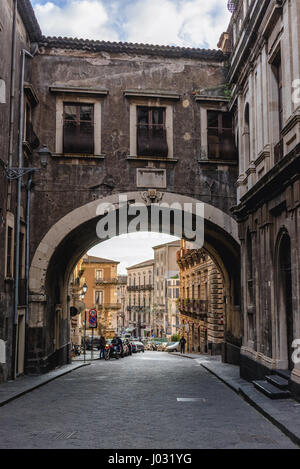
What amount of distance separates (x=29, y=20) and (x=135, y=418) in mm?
13178

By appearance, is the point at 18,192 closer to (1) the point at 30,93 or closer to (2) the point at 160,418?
(1) the point at 30,93

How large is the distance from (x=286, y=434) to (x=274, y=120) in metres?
7.79

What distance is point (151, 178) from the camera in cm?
1866

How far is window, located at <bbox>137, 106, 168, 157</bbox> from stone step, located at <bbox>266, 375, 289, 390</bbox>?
9.00 meters

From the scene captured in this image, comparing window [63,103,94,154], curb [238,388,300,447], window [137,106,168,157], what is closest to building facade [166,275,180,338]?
window [137,106,168,157]

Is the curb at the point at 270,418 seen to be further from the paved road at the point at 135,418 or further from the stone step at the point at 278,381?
the stone step at the point at 278,381

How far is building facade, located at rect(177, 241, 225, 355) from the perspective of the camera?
3006cm

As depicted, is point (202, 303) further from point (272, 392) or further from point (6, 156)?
point (272, 392)

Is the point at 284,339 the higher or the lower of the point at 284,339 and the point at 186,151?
the lower

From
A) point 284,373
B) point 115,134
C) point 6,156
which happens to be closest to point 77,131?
point 115,134

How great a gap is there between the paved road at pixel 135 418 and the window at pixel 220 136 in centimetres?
785

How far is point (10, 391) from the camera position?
12945 mm

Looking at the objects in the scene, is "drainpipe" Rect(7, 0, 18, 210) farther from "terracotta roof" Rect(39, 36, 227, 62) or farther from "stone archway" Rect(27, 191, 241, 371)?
"stone archway" Rect(27, 191, 241, 371)
